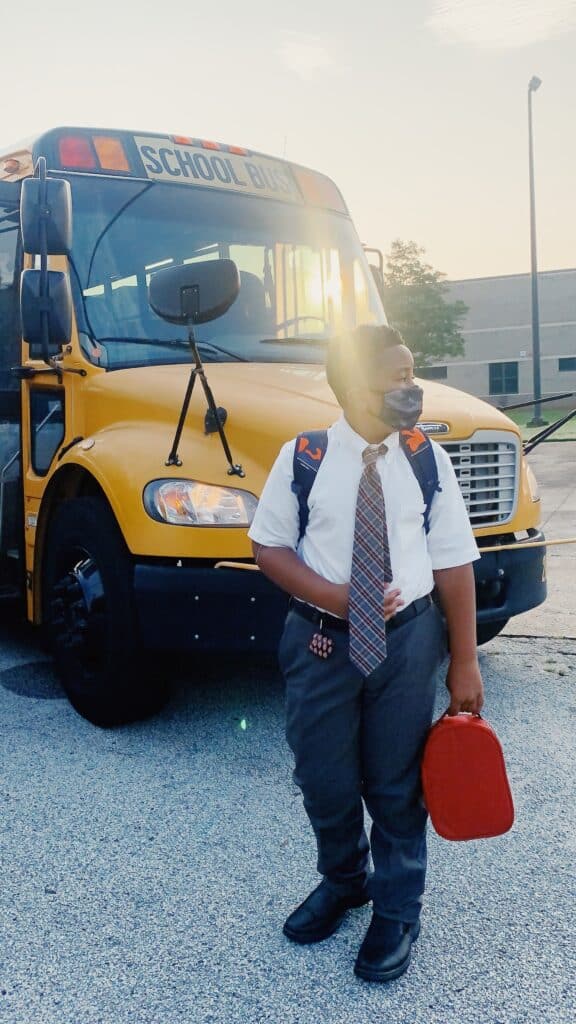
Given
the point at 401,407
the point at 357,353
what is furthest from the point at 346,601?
the point at 357,353

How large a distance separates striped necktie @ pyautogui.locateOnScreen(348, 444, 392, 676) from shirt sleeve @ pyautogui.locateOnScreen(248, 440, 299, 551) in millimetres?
185

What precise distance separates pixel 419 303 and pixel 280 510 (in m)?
47.0

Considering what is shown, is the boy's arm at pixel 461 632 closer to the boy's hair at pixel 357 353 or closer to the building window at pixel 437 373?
the boy's hair at pixel 357 353

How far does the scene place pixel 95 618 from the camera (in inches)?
149

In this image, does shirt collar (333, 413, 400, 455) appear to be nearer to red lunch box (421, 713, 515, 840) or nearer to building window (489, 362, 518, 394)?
red lunch box (421, 713, 515, 840)

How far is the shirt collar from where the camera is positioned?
7.35ft

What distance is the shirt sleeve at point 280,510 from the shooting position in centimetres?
228

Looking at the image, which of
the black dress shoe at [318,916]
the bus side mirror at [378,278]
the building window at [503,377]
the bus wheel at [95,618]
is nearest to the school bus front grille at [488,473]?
the bus wheel at [95,618]

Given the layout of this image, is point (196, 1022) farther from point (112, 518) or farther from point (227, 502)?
point (112, 518)

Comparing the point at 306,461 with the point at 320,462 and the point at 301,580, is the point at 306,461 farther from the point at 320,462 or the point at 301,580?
the point at 301,580

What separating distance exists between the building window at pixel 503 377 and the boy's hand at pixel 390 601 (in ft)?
173

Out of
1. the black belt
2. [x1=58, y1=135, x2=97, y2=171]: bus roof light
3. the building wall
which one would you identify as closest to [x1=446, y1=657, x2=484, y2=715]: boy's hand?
the black belt

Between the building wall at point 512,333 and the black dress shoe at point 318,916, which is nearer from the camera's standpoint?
the black dress shoe at point 318,916

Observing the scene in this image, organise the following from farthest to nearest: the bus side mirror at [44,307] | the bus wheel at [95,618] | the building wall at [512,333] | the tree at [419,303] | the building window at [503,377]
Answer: the building window at [503,377] → the building wall at [512,333] → the tree at [419,303] → the bus side mirror at [44,307] → the bus wheel at [95,618]
